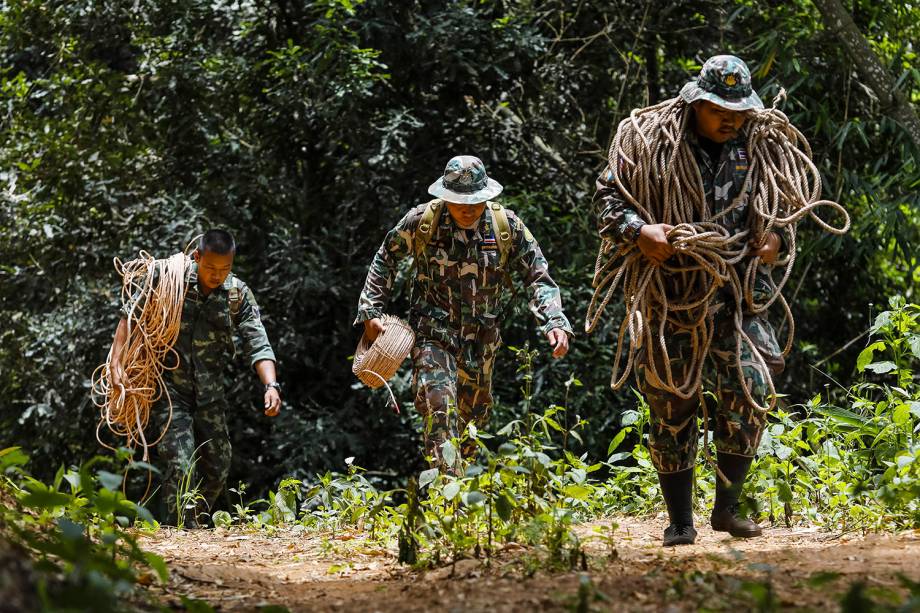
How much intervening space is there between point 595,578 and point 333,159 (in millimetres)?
8504

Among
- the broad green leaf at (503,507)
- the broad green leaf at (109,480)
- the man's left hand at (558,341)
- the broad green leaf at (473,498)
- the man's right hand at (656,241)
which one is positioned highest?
the man's right hand at (656,241)

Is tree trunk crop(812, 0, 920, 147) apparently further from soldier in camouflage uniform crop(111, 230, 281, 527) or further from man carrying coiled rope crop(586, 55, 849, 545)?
soldier in camouflage uniform crop(111, 230, 281, 527)

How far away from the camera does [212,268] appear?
716cm

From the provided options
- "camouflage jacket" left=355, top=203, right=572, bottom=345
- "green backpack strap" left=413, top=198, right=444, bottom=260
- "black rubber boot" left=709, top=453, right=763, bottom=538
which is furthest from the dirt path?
"green backpack strap" left=413, top=198, right=444, bottom=260

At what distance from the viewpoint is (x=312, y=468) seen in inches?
429

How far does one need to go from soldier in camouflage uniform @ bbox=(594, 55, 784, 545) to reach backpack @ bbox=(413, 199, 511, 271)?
50.0 inches

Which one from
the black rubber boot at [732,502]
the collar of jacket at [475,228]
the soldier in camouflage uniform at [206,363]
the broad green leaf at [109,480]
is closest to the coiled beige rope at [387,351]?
the collar of jacket at [475,228]

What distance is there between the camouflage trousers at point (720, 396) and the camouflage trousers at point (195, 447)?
3.17m

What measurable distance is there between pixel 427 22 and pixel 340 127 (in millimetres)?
1236

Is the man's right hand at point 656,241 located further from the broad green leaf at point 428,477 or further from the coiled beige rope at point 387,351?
the coiled beige rope at point 387,351

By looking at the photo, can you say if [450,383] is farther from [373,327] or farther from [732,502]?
[732,502]

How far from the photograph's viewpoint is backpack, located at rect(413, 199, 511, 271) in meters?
6.24

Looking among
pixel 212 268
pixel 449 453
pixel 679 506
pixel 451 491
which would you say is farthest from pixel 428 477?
pixel 212 268

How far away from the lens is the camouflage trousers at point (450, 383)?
597cm
